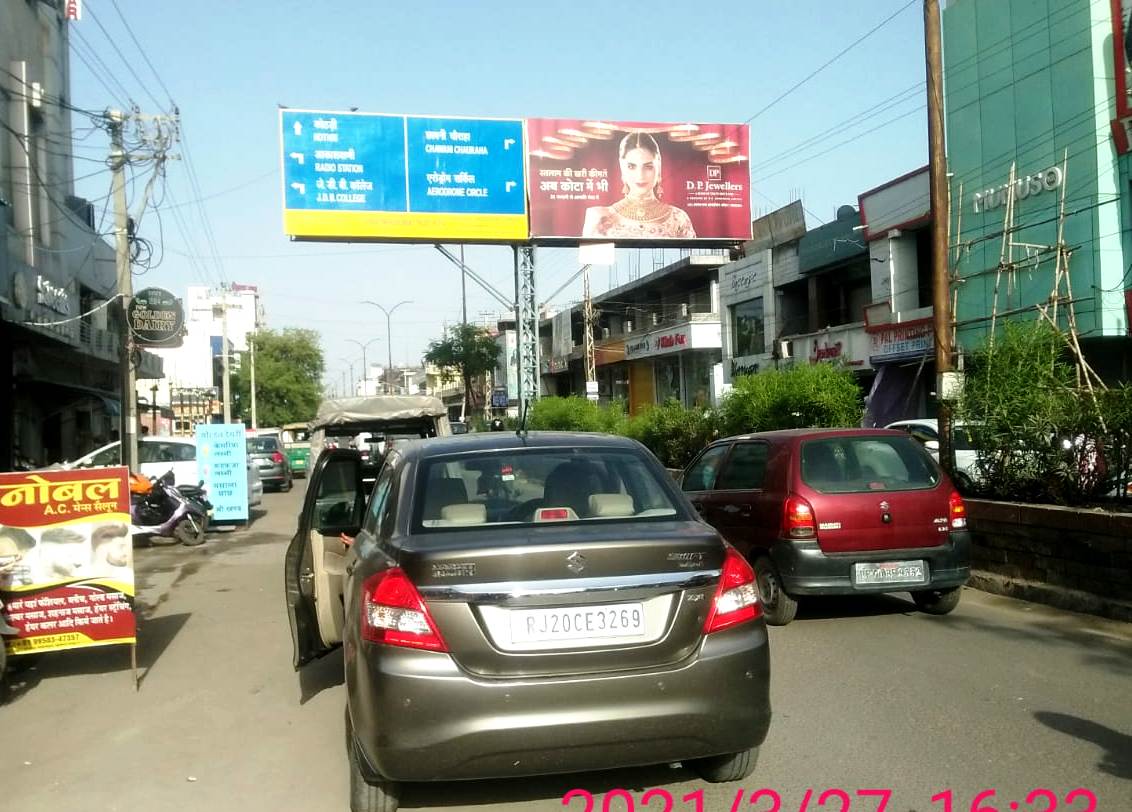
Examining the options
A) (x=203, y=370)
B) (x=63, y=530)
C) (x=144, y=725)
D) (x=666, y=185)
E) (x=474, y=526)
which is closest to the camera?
(x=474, y=526)

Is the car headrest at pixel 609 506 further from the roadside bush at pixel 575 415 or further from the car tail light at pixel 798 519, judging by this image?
the roadside bush at pixel 575 415

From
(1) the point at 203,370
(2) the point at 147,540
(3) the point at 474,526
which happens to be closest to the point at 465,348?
(1) the point at 203,370

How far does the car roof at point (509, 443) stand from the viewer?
16.0 feet

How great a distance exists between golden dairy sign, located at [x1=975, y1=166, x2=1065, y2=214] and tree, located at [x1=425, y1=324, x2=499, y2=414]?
1453 inches

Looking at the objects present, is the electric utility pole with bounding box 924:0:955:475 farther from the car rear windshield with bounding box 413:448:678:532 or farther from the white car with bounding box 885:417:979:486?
the car rear windshield with bounding box 413:448:678:532

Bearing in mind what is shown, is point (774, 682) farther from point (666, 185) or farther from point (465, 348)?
point (465, 348)

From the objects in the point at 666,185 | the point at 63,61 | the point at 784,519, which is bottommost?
the point at 784,519

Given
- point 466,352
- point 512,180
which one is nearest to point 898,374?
point 512,180

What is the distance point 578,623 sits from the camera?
12.8 ft

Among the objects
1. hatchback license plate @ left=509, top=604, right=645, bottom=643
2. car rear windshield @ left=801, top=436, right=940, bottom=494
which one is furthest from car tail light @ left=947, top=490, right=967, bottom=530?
hatchback license plate @ left=509, top=604, right=645, bottom=643

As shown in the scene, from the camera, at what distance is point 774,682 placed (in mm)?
6285

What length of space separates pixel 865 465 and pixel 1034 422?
2299 mm

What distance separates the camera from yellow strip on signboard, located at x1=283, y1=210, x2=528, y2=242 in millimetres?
25875

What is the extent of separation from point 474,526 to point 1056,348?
768cm
